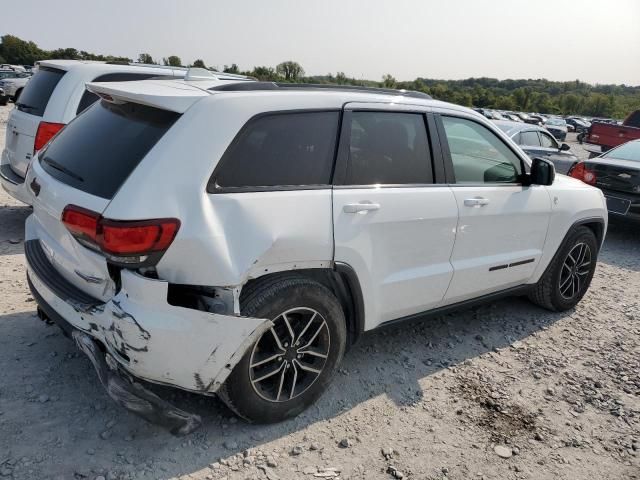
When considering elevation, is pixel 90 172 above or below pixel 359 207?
above

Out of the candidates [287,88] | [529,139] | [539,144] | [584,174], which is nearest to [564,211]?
[287,88]

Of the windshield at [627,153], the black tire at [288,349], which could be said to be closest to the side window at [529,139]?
the windshield at [627,153]

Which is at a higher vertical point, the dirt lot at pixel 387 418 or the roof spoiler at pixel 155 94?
the roof spoiler at pixel 155 94

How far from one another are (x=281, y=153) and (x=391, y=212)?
0.76 meters

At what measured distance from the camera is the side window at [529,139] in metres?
9.53

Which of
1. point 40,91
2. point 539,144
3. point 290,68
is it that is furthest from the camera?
point 290,68

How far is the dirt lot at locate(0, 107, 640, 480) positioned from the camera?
2594 mm

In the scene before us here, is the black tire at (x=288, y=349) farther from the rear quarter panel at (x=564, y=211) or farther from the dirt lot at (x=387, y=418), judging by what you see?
the rear quarter panel at (x=564, y=211)

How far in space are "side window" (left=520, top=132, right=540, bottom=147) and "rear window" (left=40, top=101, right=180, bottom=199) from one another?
8277mm

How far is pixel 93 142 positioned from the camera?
2.78 metres

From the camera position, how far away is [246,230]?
2500 mm

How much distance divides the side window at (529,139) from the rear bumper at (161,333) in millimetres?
8343

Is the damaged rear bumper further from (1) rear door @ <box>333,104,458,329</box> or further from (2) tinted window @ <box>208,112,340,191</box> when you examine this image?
(1) rear door @ <box>333,104,458,329</box>

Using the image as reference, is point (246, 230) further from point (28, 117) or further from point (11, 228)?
point (11, 228)
